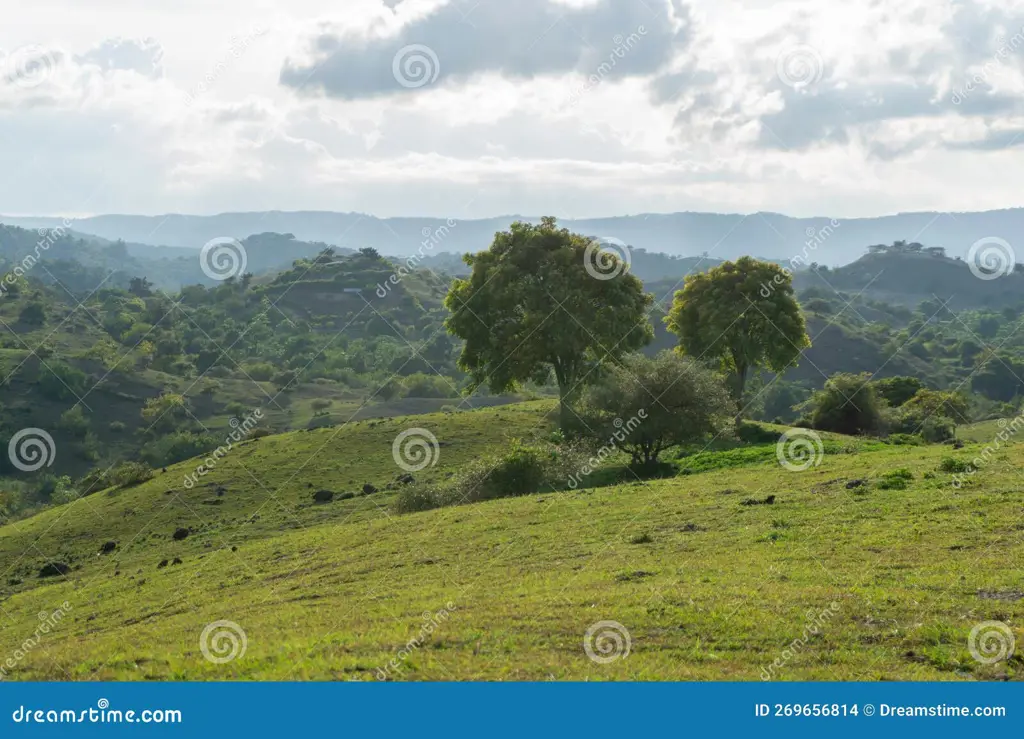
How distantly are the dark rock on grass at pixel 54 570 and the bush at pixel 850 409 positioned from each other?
4460cm

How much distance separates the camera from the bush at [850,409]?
56656 millimetres

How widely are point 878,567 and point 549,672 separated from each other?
897 cm

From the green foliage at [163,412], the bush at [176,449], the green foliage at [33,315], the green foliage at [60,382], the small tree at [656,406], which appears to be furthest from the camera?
the green foliage at [33,315]

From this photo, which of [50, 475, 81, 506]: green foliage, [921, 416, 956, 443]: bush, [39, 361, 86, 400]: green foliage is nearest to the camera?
[921, 416, 956, 443]: bush

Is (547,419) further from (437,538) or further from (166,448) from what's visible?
(166,448)

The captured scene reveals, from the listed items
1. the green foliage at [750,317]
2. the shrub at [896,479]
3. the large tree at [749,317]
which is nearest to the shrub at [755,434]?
the large tree at [749,317]

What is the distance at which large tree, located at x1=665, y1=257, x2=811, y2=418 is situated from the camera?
185 ft

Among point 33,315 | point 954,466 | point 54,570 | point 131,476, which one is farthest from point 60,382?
point 954,466

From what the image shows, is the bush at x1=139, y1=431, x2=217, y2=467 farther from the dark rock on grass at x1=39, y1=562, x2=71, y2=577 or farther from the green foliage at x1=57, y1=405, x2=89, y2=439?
the dark rock on grass at x1=39, y1=562, x2=71, y2=577

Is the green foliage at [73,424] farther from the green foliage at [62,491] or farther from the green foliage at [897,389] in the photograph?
the green foliage at [897,389]

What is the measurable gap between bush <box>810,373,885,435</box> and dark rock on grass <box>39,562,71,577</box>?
1756 inches

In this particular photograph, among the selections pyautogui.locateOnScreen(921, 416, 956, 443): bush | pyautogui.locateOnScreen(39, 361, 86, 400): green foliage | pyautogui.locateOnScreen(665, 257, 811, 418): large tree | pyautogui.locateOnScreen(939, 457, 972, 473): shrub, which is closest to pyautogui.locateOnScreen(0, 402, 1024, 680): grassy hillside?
pyautogui.locateOnScreen(939, 457, 972, 473): shrub

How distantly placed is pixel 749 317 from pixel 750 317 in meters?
0.06

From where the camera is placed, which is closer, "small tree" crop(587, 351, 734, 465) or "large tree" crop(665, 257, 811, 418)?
"small tree" crop(587, 351, 734, 465)
